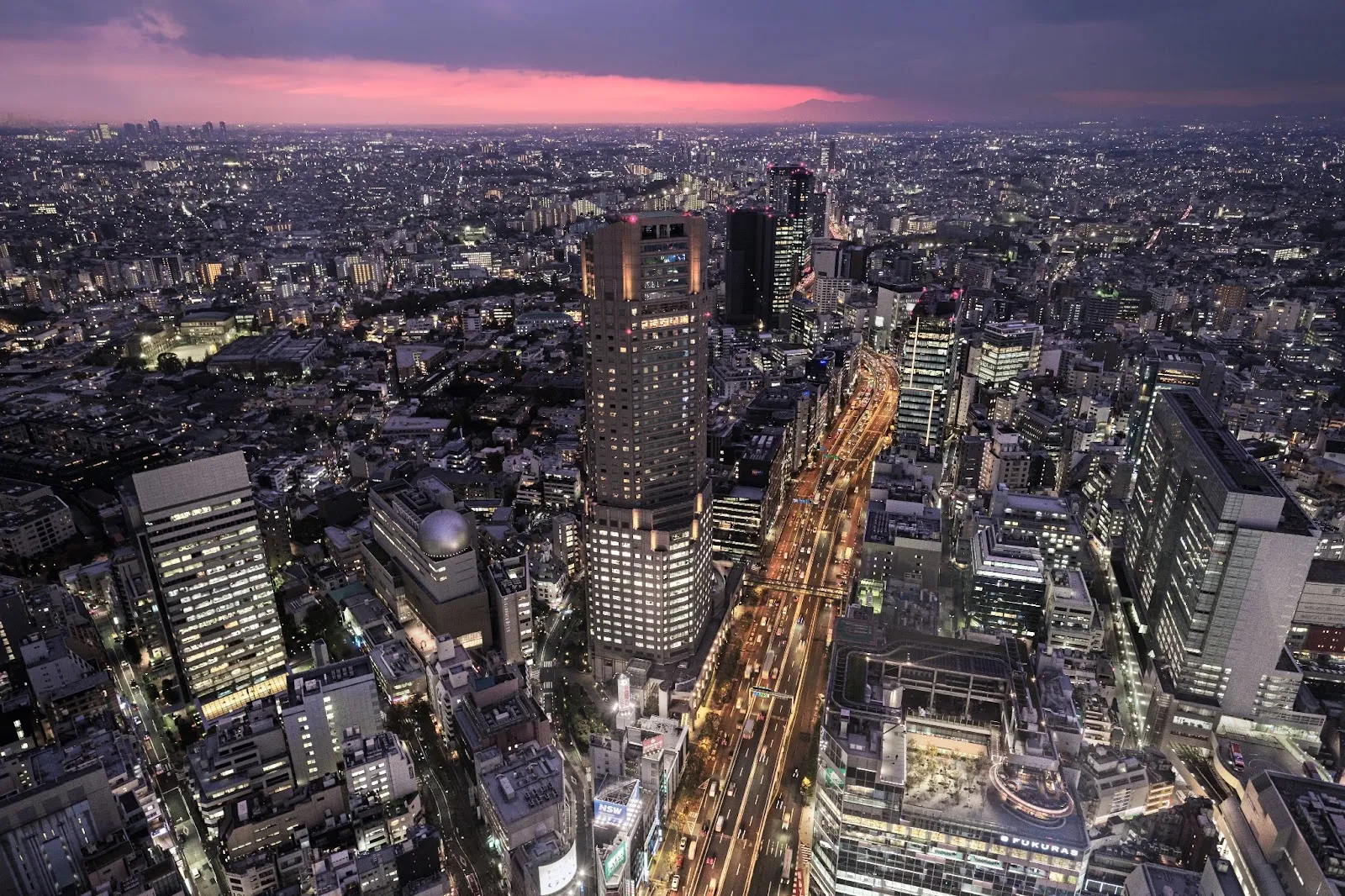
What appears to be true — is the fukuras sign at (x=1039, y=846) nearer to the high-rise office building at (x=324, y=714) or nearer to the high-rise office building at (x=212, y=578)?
the high-rise office building at (x=324, y=714)

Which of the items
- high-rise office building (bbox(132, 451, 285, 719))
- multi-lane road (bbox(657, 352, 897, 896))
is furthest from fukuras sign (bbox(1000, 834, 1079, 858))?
high-rise office building (bbox(132, 451, 285, 719))

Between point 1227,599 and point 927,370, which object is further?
point 927,370

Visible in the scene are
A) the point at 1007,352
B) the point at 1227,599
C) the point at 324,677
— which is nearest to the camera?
the point at 324,677

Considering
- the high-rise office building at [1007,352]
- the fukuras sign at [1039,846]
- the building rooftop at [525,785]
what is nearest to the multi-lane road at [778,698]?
the building rooftop at [525,785]

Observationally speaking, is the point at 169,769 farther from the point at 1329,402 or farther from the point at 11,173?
the point at 11,173

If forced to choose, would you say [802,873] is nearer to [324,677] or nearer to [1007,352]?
[324,677]

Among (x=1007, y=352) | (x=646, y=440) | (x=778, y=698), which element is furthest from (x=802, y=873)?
(x=1007, y=352)

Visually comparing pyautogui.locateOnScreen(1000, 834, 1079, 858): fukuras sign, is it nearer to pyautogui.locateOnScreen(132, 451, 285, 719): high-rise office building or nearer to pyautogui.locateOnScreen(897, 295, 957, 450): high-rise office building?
pyautogui.locateOnScreen(132, 451, 285, 719): high-rise office building
